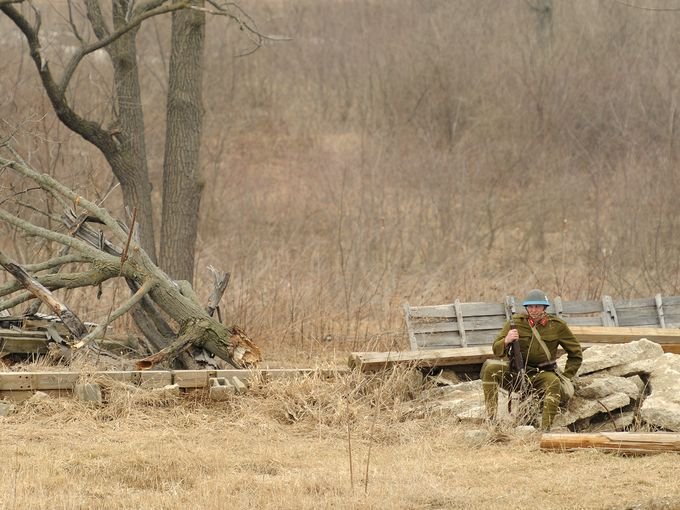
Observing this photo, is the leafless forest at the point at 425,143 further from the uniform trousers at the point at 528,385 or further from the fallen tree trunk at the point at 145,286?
the uniform trousers at the point at 528,385

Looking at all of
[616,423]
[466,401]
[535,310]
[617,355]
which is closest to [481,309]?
[617,355]

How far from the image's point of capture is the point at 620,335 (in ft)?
41.2

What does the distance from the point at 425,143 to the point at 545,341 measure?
21.1 meters

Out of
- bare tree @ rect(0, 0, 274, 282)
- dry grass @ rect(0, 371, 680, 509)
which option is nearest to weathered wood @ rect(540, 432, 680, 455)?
dry grass @ rect(0, 371, 680, 509)

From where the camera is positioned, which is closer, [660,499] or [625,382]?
[660,499]

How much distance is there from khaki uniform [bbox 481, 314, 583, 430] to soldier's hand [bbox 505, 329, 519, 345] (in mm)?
71

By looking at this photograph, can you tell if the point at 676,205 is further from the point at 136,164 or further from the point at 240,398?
the point at 240,398

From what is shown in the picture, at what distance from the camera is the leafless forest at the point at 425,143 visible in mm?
22391

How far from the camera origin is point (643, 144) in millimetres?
29938

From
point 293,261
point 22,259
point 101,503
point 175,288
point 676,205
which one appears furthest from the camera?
point 676,205

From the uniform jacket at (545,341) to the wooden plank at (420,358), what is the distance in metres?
1.28

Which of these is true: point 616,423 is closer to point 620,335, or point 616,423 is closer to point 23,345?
point 620,335

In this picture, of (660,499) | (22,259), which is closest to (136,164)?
(22,259)

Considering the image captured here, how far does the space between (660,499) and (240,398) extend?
4722 mm
